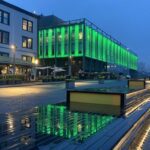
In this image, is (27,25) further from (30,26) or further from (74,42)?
(74,42)

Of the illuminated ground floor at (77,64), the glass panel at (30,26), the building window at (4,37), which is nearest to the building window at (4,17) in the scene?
the building window at (4,37)

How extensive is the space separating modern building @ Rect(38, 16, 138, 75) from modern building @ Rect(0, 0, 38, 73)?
20051 mm

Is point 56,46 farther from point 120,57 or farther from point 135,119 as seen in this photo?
point 135,119

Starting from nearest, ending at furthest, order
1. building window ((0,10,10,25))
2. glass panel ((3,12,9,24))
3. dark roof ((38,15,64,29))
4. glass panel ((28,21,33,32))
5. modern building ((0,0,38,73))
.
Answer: modern building ((0,0,38,73)), building window ((0,10,10,25)), glass panel ((3,12,9,24)), glass panel ((28,21,33,32)), dark roof ((38,15,64,29))

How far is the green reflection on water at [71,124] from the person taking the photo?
7.71 m

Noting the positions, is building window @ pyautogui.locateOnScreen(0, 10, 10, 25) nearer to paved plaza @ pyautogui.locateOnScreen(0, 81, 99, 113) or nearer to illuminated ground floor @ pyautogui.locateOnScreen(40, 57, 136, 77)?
paved plaza @ pyautogui.locateOnScreen(0, 81, 99, 113)

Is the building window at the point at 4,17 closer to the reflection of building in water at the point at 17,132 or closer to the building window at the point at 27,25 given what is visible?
the building window at the point at 27,25

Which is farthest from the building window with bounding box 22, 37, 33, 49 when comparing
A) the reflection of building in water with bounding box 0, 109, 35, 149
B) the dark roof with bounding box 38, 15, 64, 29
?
the reflection of building in water with bounding box 0, 109, 35, 149

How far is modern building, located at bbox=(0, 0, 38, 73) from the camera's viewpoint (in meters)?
44.9

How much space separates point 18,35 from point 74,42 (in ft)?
95.0

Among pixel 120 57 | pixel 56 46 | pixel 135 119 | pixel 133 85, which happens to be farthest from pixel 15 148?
pixel 120 57

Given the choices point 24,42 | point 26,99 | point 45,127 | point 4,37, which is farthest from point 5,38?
point 45,127

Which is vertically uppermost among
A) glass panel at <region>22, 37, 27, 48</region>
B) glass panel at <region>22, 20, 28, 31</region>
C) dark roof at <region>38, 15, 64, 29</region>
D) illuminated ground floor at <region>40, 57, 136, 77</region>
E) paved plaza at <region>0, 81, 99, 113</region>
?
dark roof at <region>38, 15, 64, 29</region>

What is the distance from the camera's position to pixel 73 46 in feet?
251
